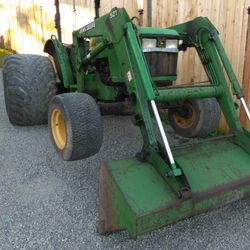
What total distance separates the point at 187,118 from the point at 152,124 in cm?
126

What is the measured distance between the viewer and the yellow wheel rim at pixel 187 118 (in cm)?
365

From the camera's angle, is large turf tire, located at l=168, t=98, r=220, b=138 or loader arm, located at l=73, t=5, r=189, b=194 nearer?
loader arm, located at l=73, t=5, r=189, b=194

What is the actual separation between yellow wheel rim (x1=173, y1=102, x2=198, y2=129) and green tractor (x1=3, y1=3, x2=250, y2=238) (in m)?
0.01

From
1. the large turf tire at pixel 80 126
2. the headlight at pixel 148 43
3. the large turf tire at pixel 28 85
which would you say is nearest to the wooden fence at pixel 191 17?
the large turf tire at pixel 28 85

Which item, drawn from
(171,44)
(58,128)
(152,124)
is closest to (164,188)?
(152,124)

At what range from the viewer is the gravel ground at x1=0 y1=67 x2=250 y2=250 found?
2.39 metres

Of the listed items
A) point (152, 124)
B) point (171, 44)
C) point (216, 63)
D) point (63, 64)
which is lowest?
point (152, 124)

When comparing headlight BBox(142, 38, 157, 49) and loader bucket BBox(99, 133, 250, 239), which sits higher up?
headlight BBox(142, 38, 157, 49)

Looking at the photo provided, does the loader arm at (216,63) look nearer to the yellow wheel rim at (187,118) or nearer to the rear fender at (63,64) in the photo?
the yellow wheel rim at (187,118)

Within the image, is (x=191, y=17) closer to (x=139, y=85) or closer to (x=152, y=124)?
(x=139, y=85)

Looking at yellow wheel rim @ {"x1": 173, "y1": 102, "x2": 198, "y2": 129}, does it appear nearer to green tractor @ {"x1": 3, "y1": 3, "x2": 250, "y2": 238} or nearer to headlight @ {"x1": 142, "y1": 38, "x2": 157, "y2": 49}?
green tractor @ {"x1": 3, "y1": 3, "x2": 250, "y2": 238}

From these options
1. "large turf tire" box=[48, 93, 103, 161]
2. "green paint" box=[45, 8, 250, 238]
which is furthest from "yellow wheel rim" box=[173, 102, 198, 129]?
"large turf tire" box=[48, 93, 103, 161]

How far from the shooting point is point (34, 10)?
9852mm

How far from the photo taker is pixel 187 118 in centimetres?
377
